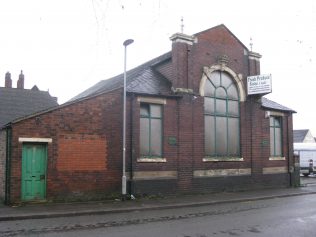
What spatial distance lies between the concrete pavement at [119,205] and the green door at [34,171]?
0.72 metres

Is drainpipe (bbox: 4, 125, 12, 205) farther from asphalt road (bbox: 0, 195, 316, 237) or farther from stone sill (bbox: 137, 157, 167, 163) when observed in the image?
stone sill (bbox: 137, 157, 167, 163)

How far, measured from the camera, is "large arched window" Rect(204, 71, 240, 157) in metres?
20.6

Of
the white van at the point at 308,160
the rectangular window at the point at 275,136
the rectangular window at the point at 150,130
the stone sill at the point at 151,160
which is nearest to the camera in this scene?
the stone sill at the point at 151,160

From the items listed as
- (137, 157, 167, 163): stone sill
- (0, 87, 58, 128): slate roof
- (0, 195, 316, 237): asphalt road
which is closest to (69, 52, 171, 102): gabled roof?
(137, 157, 167, 163): stone sill

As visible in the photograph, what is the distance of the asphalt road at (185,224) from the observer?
1020 cm

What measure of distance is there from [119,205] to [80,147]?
289 centimetres

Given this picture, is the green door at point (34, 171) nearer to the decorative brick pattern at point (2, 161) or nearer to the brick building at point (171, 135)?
the brick building at point (171, 135)

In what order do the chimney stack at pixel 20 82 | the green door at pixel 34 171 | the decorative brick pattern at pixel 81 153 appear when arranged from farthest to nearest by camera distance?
1. the chimney stack at pixel 20 82
2. the decorative brick pattern at pixel 81 153
3. the green door at pixel 34 171

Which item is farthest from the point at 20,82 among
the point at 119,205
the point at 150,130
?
the point at 119,205

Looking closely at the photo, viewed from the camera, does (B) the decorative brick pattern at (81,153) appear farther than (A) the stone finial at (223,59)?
No

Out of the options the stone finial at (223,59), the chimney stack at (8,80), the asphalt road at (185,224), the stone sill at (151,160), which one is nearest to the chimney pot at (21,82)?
the chimney stack at (8,80)

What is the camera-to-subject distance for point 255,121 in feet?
73.8

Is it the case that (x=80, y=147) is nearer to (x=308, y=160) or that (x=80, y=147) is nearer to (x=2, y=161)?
(x=2, y=161)

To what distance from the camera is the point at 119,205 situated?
15.4 metres
